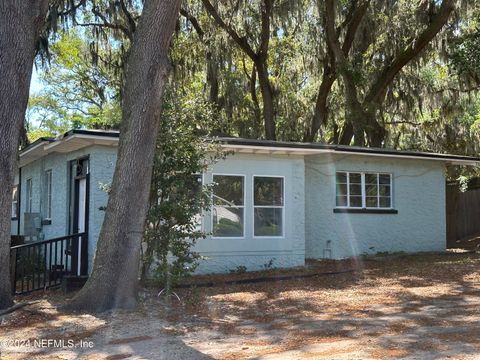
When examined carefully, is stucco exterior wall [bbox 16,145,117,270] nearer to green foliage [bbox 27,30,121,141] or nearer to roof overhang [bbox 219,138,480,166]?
roof overhang [bbox 219,138,480,166]

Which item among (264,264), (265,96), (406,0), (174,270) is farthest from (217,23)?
(174,270)

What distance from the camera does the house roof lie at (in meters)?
12.1

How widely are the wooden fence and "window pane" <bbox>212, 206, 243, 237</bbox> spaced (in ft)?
31.7

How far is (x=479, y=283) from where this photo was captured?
439 inches

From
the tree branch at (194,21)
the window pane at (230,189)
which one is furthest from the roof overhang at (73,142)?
the tree branch at (194,21)

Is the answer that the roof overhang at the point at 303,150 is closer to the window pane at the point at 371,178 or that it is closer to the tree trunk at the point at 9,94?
the window pane at the point at 371,178

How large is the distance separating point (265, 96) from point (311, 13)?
3.73m

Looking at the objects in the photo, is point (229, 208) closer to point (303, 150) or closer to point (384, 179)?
point (303, 150)

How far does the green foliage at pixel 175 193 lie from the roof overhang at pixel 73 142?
1928 millimetres

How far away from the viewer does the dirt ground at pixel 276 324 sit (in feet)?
21.5

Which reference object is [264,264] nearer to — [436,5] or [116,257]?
[116,257]

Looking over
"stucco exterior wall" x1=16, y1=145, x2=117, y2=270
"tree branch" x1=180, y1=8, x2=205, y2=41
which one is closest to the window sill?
"stucco exterior wall" x1=16, y1=145, x2=117, y2=270

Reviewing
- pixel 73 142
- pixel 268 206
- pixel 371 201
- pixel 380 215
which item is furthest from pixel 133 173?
pixel 380 215

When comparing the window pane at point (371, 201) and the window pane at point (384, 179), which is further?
the window pane at point (384, 179)
